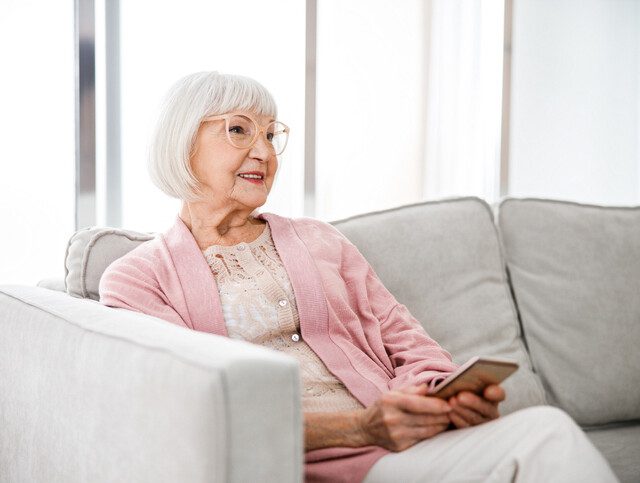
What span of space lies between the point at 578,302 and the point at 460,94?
1.90 meters

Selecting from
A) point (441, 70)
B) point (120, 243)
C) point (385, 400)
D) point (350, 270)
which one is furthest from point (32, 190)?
point (441, 70)

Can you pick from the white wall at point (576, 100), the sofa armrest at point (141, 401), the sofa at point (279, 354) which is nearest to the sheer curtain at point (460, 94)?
the white wall at point (576, 100)

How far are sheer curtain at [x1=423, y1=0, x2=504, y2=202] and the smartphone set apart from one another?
8.21 ft

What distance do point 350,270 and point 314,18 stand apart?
4.78ft

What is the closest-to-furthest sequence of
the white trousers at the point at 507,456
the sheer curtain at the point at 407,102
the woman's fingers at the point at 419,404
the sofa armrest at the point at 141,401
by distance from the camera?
the sofa armrest at the point at 141,401, the white trousers at the point at 507,456, the woman's fingers at the point at 419,404, the sheer curtain at the point at 407,102

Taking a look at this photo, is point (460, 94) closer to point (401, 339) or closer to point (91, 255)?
point (401, 339)

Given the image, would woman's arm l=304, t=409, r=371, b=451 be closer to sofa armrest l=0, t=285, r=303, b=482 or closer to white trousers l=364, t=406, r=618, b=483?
white trousers l=364, t=406, r=618, b=483

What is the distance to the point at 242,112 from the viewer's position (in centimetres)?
161

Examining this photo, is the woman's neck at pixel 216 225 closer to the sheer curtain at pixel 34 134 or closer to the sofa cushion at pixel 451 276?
the sofa cushion at pixel 451 276

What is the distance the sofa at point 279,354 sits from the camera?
2.78 feet

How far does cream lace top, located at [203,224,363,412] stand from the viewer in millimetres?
1432

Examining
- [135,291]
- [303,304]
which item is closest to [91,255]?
[135,291]

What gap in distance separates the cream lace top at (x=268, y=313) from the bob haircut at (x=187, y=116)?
0.54 ft

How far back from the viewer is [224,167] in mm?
1609
